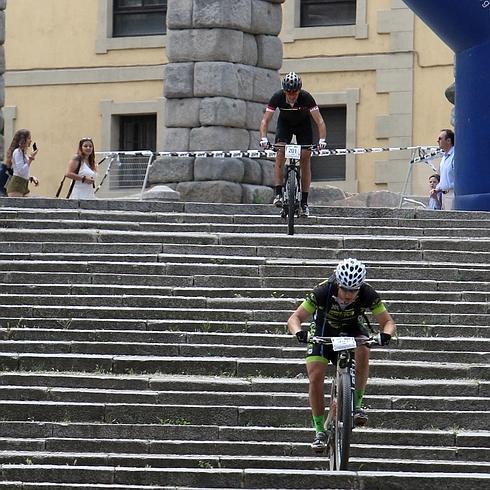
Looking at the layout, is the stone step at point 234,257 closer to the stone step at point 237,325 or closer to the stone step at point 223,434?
the stone step at point 237,325

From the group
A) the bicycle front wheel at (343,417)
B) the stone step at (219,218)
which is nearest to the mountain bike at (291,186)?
the stone step at (219,218)

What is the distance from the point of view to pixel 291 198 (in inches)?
739

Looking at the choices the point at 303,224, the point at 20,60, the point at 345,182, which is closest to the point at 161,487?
the point at 303,224

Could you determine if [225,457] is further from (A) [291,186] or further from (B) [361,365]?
(A) [291,186]

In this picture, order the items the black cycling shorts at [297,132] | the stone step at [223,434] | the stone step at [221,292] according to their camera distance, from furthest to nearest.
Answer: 1. the black cycling shorts at [297,132]
2. the stone step at [221,292]
3. the stone step at [223,434]

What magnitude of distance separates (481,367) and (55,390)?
3229 millimetres

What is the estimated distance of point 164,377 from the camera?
15.0m

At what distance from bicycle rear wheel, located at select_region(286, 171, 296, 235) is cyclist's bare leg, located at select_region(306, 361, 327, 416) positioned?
5.54m

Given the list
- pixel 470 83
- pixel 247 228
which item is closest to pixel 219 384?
pixel 247 228

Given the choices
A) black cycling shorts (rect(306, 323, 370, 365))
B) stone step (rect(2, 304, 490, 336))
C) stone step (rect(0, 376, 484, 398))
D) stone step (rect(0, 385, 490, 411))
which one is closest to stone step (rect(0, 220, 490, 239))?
stone step (rect(2, 304, 490, 336))

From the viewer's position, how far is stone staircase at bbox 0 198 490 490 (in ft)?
44.5

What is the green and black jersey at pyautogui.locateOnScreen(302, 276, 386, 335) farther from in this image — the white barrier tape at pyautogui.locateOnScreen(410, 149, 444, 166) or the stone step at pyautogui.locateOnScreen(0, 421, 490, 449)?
the white barrier tape at pyautogui.locateOnScreen(410, 149, 444, 166)

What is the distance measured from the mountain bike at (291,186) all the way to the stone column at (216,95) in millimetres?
6205

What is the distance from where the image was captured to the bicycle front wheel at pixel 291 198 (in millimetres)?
18672
